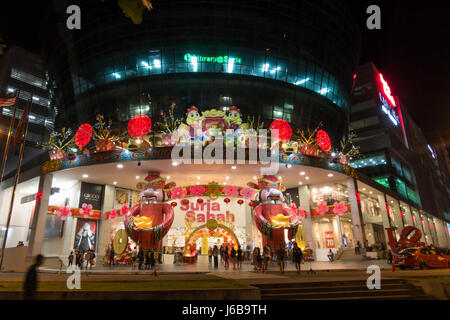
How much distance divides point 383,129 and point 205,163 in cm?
4446

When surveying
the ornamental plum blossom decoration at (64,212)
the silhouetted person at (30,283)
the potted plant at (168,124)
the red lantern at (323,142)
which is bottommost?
the silhouetted person at (30,283)

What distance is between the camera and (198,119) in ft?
86.7

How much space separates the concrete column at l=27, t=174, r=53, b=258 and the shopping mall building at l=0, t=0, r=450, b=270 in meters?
0.09

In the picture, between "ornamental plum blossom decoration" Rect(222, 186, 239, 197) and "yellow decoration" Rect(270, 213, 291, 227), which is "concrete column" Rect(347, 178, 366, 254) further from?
"ornamental plum blossom decoration" Rect(222, 186, 239, 197)

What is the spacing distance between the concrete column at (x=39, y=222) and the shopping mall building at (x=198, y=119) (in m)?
0.09

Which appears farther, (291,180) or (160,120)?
(160,120)

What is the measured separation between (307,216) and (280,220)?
30.7 ft

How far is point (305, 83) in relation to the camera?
36.6 m

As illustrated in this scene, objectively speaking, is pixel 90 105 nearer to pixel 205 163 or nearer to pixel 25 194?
pixel 25 194

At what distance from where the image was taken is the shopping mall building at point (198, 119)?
25469 millimetres

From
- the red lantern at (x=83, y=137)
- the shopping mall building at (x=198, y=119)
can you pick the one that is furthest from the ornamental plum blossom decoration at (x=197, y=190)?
the red lantern at (x=83, y=137)

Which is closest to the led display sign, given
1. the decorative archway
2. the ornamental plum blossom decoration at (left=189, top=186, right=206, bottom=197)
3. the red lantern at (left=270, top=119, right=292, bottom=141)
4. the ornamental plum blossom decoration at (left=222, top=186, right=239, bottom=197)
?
the red lantern at (left=270, top=119, right=292, bottom=141)

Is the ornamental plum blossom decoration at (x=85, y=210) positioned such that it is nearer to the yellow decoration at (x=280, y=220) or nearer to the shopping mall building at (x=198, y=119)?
the shopping mall building at (x=198, y=119)

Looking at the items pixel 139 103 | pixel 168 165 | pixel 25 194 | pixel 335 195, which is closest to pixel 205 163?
pixel 168 165
